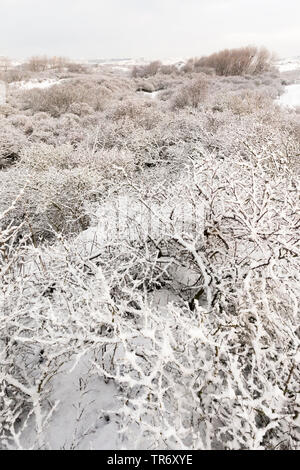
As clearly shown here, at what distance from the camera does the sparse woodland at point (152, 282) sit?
1659 millimetres

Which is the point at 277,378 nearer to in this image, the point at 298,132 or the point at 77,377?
the point at 77,377

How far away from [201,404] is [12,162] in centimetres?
946

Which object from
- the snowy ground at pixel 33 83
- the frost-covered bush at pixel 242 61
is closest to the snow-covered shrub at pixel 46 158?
the snowy ground at pixel 33 83

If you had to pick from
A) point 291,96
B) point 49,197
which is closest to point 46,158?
point 49,197

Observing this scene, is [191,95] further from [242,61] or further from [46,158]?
[242,61]

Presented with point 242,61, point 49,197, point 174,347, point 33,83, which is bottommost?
point 49,197

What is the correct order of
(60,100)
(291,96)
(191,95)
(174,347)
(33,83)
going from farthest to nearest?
(33,83), (291,96), (60,100), (191,95), (174,347)

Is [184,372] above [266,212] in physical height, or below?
below

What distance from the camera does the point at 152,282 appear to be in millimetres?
3207

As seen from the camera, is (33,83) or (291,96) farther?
(33,83)

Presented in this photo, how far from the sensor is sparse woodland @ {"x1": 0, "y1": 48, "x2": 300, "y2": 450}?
65.3 inches

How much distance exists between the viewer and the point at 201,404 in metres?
1.69

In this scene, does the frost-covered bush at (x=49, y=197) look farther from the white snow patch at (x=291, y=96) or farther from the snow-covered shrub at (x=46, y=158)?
the white snow patch at (x=291, y=96)
